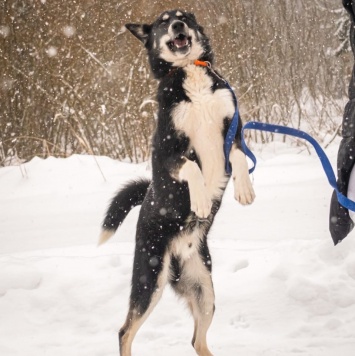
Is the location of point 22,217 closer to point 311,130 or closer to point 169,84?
point 169,84

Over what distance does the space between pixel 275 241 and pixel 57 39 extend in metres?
5.90

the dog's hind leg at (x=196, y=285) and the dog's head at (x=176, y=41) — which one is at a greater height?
the dog's head at (x=176, y=41)

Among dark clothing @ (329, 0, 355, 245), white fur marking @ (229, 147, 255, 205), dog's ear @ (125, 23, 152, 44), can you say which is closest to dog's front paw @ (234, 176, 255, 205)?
white fur marking @ (229, 147, 255, 205)

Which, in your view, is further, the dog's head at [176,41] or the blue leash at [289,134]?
the dog's head at [176,41]

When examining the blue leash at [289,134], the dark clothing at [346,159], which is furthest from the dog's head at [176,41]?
the dark clothing at [346,159]

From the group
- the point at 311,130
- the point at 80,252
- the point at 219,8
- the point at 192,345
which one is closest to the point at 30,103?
the point at 219,8

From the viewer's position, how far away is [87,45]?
28.2ft

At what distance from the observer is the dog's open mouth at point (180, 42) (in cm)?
294

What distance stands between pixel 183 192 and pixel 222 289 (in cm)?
96

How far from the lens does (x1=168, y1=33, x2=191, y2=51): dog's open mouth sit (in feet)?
9.64

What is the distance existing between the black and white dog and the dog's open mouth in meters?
0.12

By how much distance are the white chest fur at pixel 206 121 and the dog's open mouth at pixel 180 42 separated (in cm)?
23

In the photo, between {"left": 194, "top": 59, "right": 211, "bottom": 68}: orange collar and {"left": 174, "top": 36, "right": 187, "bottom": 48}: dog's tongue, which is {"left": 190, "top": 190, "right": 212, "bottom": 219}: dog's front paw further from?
{"left": 174, "top": 36, "right": 187, "bottom": 48}: dog's tongue

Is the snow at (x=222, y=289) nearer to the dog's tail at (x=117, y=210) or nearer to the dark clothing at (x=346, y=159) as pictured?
the dog's tail at (x=117, y=210)
